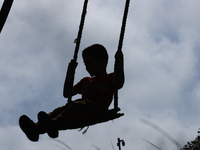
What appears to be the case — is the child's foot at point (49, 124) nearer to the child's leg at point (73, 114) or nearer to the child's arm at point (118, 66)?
the child's leg at point (73, 114)

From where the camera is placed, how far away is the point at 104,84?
364cm

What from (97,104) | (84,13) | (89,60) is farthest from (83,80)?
(84,13)

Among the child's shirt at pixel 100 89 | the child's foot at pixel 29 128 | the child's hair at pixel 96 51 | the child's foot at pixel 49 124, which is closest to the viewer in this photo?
the child's foot at pixel 49 124

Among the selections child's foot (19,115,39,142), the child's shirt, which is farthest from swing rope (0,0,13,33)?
the child's shirt

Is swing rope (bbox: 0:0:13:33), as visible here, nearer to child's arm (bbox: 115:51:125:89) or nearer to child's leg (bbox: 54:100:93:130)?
child's leg (bbox: 54:100:93:130)

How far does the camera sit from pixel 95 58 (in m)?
Result: 3.77

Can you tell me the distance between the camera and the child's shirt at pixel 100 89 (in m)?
3.57

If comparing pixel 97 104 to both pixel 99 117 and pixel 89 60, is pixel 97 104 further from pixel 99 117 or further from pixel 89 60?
pixel 89 60

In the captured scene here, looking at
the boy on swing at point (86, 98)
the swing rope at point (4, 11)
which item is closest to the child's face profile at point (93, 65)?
the boy on swing at point (86, 98)

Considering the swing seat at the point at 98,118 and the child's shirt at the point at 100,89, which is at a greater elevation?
the child's shirt at the point at 100,89

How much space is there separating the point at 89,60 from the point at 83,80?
0.38 metres

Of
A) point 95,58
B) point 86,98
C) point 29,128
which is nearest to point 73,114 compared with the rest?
point 86,98

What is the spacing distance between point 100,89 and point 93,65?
1.19ft

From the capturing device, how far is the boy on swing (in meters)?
3.16
